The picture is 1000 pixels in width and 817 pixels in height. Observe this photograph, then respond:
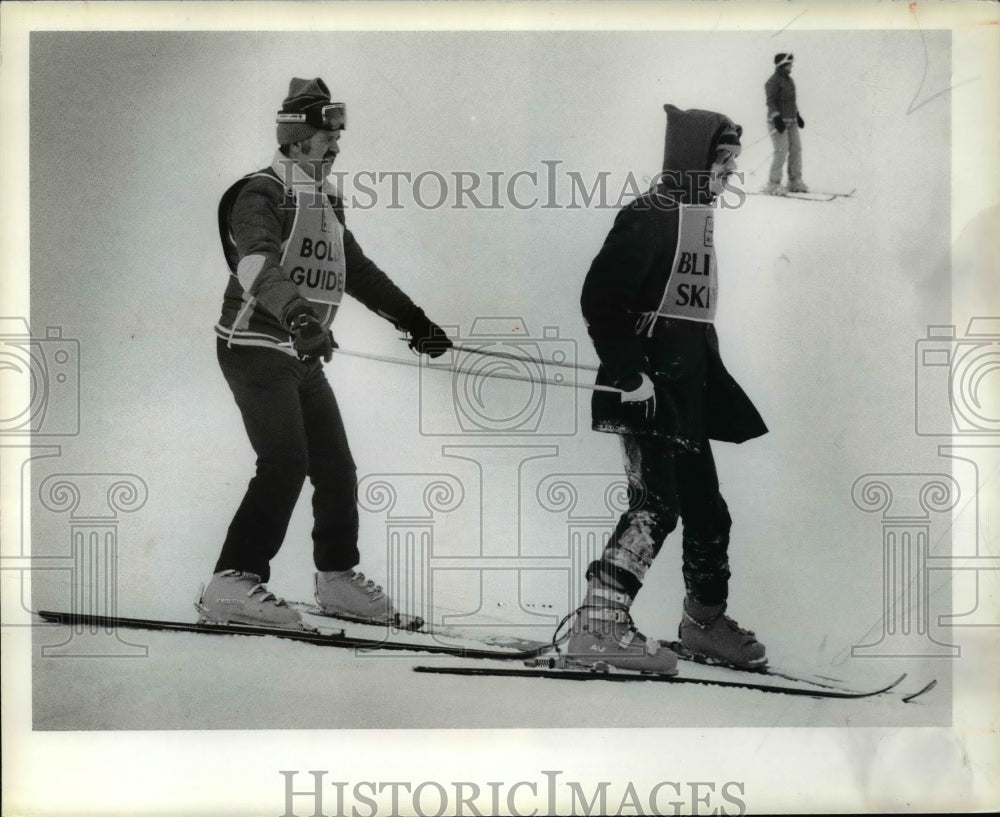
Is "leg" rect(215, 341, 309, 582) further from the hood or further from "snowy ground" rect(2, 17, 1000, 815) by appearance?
the hood

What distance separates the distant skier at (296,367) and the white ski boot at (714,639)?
2.11 feet

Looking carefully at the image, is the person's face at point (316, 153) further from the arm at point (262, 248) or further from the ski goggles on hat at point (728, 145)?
the ski goggles on hat at point (728, 145)

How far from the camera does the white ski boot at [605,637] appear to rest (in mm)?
2203

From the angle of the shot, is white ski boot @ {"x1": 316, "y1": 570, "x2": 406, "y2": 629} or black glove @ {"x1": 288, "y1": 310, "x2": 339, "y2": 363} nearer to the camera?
black glove @ {"x1": 288, "y1": 310, "x2": 339, "y2": 363}

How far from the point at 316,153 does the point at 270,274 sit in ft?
0.95

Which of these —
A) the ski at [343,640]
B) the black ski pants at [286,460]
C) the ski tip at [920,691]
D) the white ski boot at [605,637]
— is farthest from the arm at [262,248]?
the ski tip at [920,691]

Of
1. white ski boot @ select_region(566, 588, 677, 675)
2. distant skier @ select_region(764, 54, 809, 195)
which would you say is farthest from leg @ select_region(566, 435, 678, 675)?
distant skier @ select_region(764, 54, 809, 195)

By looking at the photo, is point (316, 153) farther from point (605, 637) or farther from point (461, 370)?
point (605, 637)

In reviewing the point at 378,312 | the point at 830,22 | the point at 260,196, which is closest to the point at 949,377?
the point at 830,22

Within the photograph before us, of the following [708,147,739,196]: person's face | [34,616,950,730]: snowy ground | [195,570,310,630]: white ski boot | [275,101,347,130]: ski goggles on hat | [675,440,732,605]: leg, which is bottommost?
[34,616,950,730]: snowy ground

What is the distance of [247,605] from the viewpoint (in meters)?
2.21

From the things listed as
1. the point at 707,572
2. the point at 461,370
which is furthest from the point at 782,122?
the point at 707,572

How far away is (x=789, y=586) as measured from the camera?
2246mm

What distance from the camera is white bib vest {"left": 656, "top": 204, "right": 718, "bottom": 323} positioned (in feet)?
7.17
